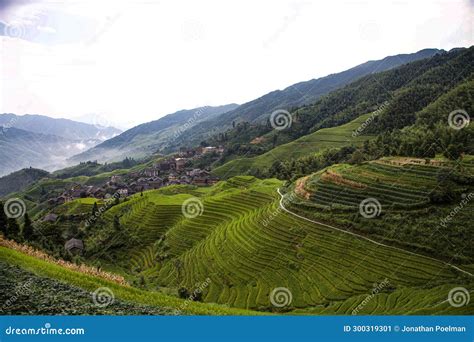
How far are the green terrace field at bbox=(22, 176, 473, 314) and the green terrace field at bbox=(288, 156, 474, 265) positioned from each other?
5.12ft

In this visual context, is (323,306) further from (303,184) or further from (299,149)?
(299,149)

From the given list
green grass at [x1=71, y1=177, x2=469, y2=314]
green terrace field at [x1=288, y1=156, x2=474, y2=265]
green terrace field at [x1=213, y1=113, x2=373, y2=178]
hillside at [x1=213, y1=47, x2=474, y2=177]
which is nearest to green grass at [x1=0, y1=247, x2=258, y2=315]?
green grass at [x1=71, y1=177, x2=469, y2=314]

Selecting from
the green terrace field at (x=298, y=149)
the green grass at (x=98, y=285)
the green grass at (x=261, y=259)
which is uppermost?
the green grass at (x=98, y=285)

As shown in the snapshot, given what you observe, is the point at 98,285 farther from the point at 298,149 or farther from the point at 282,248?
the point at 298,149

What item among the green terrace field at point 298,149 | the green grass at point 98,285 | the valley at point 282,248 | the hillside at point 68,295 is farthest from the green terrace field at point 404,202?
the green terrace field at point 298,149

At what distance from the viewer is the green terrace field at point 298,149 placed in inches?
4252

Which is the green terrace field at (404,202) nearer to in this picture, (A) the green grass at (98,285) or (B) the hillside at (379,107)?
(A) the green grass at (98,285)

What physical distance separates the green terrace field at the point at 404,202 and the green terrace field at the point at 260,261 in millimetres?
1561

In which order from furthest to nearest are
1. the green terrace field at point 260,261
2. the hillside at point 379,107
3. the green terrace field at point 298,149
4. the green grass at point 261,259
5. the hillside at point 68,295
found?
1. the green terrace field at point 298,149
2. the hillside at point 379,107
3. the green grass at point 261,259
4. the green terrace field at point 260,261
5. the hillside at point 68,295

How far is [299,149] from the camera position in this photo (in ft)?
→ 372

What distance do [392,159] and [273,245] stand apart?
1812 cm

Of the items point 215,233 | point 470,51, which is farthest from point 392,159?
point 470,51

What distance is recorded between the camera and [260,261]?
1475 inches

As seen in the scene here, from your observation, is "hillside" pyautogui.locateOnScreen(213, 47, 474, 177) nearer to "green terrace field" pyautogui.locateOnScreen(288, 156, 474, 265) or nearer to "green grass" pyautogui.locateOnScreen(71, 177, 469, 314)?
"green terrace field" pyautogui.locateOnScreen(288, 156, 474, 265)
